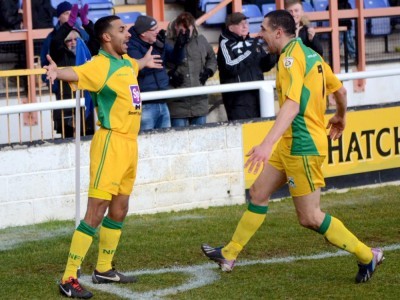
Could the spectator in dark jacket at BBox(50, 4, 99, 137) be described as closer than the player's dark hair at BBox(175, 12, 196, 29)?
Yes

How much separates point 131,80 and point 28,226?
117 inches

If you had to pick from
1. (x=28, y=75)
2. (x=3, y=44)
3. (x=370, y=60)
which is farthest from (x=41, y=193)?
(x=370, y=60)

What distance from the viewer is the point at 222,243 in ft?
30.8

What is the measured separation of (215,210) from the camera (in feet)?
36.5

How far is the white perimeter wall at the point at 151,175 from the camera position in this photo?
10.3 m

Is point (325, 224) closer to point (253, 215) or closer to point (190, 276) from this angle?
point (253, 215)

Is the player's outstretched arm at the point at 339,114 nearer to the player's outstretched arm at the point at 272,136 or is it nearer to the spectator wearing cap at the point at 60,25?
the player's outstretched arm at the point at 272,136

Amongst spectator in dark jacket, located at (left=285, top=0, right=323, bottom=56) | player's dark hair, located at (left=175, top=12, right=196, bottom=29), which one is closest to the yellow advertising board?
spectator in dark jacket, located at (left=285, top=0, right=323, bottom=56)

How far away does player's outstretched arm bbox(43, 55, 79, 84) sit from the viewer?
739 cm

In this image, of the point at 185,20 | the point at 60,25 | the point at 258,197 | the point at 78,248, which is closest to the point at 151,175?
the point at 185,20

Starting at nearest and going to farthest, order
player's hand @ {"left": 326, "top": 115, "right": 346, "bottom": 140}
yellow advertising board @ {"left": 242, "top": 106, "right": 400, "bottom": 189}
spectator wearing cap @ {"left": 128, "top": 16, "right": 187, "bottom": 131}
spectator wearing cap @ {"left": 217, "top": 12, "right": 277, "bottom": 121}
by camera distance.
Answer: player's hand @ {"left": 326, "top": 115, "right": 346, "bottom": 140} < spectator wearing cap @ {"left": 128, "top": 16, "right": 187, "bottom": 131} < spectator wearing cap @ {"left": 217, "top": 12, "right": 277, "bottom": 121} < yellow advertising board @ {"left": 242, "top": 106, "right": 400, "bottom": 189}

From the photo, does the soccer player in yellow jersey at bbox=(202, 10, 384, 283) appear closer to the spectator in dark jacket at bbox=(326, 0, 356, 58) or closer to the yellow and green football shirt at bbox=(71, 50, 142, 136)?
the yellow and green football shirt at bbox=(71, 50, 142, 136)

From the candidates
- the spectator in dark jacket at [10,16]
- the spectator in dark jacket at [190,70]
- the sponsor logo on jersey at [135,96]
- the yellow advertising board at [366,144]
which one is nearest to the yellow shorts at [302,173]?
the sponsor logo on jersey at [135,96]

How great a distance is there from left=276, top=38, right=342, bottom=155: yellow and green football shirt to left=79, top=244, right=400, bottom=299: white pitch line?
1.18 metres
